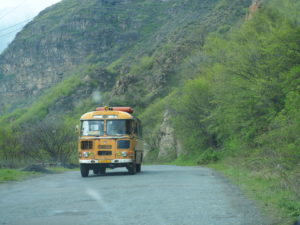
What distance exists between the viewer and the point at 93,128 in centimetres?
2194

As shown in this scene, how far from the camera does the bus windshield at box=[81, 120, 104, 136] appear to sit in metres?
21.9

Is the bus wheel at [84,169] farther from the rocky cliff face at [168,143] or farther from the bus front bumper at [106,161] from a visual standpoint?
the rocky cliff face at [168,143]

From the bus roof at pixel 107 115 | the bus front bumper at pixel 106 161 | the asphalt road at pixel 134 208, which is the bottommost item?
the asphalt road at pixel 134 208

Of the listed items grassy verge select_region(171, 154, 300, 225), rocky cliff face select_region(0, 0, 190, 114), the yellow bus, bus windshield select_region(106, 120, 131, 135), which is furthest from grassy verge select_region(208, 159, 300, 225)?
rocky cliff face select_region(0, 0, 190, 114)

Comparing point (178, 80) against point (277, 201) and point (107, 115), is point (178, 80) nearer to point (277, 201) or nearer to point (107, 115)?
point (107, 115)

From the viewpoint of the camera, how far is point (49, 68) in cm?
17275

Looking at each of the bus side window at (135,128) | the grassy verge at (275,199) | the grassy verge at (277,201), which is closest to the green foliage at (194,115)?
the bus side window at (135,128)

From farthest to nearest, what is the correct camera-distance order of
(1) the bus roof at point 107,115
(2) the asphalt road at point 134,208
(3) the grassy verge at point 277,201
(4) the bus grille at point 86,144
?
(1) the bus roof at point 107,115, (4) the bus grille at point 86,144, (3) the grassy verge at point 277,201, (2) the asphalt road at point 134,208

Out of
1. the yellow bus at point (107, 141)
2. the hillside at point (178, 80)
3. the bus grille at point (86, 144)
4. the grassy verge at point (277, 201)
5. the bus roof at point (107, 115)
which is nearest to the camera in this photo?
the grassy verge at point (277, 201)

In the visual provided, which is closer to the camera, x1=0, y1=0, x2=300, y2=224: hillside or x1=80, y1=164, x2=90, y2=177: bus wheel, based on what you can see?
x1=80, y1=164, x2=90, y2=177: bus wheel

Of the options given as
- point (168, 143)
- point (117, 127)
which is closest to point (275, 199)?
point (117, 127)

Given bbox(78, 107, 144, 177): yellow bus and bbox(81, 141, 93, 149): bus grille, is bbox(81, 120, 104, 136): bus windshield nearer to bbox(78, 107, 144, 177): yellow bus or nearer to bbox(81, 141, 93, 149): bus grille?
bbox(78, 107, 144, 177): yellow bus

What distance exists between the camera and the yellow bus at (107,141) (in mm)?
21531

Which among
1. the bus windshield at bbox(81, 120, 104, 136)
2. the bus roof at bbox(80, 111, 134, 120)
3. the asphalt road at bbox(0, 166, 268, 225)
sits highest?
the bus roof at bbox(80, 111, 134, 120)
